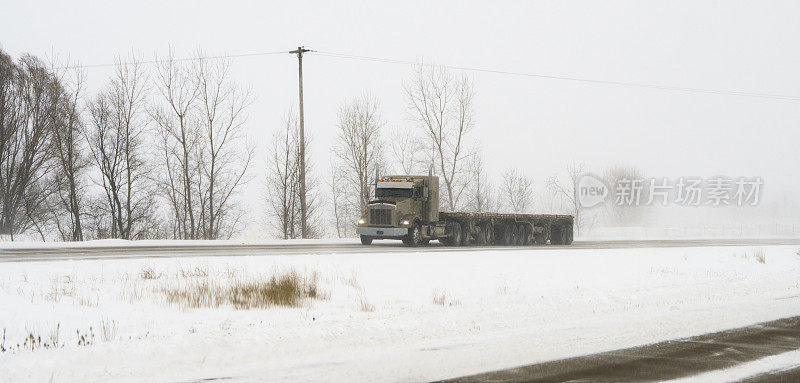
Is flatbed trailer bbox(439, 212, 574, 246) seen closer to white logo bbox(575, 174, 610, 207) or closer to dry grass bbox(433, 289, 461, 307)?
dry grass bbox(433, 289, 461, 307)

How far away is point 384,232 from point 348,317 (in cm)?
1836

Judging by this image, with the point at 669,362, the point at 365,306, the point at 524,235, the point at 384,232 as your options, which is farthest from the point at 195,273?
the point at 524,235

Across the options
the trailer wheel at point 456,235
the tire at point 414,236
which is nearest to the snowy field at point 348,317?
the tire at point 414,236

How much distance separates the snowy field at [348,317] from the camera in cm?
645

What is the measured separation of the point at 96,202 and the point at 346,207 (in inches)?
936

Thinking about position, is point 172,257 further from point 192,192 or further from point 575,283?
point 192,192

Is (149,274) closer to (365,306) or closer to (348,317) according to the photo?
(365,306)

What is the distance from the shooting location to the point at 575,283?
14453mm

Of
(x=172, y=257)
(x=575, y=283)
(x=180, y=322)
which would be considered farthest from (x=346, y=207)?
(x=180, y=322)

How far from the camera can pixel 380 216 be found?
92.3 ft

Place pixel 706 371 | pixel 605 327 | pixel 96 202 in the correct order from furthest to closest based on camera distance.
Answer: pixel 96 202 → pixel 605 327 → pixel 706 371

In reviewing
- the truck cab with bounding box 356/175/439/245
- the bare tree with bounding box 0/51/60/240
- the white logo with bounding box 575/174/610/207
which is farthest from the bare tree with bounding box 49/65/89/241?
the white logo with bounding box 575/174/610/207

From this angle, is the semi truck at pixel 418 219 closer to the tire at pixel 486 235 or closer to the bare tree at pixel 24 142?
the tire at pixel 486 235

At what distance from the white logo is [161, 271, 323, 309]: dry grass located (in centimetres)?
7439
